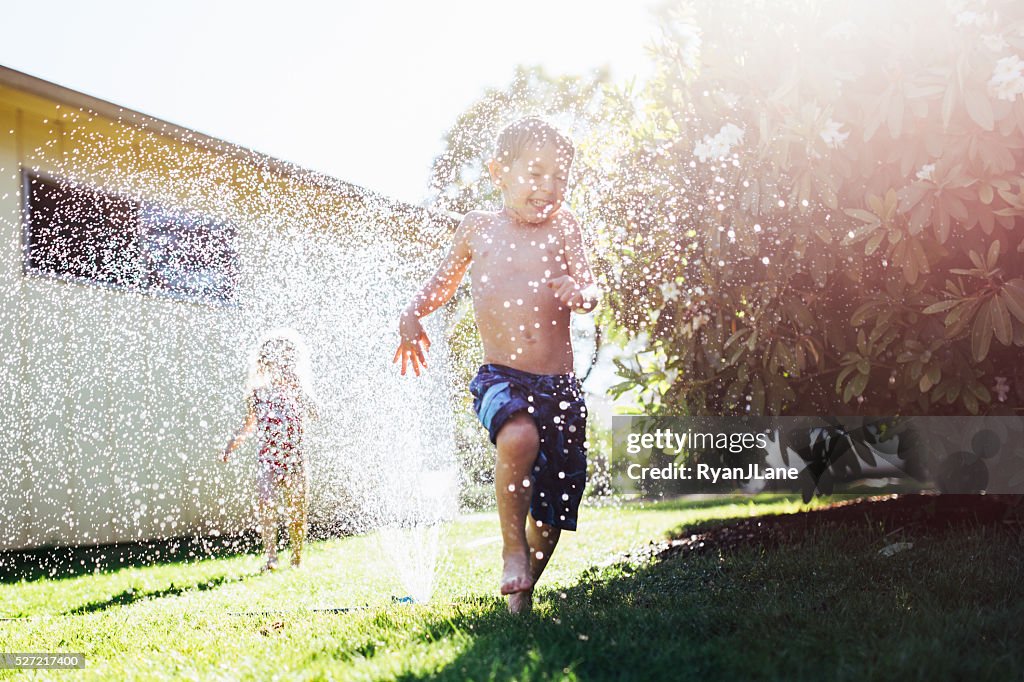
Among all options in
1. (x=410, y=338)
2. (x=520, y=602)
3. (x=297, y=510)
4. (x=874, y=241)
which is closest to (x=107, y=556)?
(x=297, y=510)

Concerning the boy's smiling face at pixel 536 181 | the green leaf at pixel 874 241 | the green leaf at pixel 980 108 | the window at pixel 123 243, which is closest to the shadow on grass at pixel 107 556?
the window at pixel 123 243

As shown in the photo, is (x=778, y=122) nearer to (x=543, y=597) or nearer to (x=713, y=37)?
(x=713, y=37)

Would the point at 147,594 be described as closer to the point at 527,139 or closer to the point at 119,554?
the point at 119,554

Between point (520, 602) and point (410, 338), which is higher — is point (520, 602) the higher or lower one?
the lower one

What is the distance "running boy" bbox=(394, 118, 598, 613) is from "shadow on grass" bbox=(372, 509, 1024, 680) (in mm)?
344

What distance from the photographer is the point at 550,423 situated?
2766 mm

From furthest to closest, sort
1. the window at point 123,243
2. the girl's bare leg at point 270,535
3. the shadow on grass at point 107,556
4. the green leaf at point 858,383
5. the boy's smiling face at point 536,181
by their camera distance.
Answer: the window at point 123,243
the shadow on grass at point 107,556
the girl's bare leg at point 270,535
the green leaf at point 858,383
the boy's smiling face at point 536,181

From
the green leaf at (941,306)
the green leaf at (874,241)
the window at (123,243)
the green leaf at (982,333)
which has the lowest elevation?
the green leaf at (982,333)

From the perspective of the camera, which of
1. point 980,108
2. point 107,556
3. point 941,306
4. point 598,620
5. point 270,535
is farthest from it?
point 107,556

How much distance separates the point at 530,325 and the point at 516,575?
0.78m

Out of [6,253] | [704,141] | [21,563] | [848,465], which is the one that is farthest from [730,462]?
[6,253]

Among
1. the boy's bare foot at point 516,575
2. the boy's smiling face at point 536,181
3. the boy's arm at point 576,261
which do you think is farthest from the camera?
the boy's smiling face at point 536,181

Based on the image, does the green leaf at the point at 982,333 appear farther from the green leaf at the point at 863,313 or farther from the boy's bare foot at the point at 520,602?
the boy's bare foot at the point at 520,602

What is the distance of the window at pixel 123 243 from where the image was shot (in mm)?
6406
